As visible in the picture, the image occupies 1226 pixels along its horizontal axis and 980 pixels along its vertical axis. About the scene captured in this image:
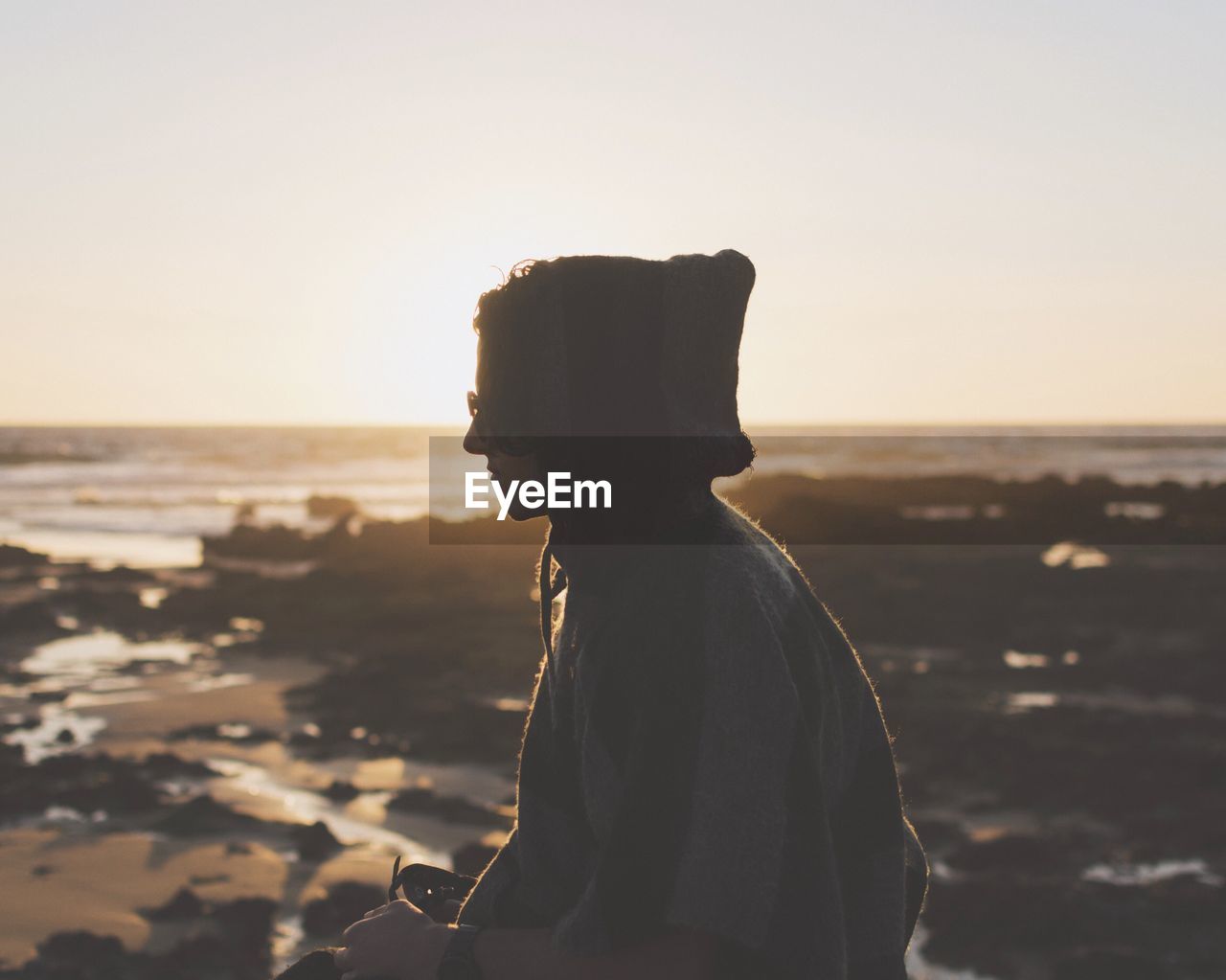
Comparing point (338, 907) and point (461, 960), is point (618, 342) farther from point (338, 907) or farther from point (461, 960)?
point (338, 907)

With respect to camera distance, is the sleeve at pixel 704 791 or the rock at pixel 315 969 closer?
the sleeve at pixel 704 791

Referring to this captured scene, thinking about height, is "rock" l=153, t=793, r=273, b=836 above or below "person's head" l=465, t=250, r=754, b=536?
below

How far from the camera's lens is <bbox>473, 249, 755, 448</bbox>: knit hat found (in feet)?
6.43

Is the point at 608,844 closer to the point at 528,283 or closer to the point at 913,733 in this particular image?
the point at 528,283

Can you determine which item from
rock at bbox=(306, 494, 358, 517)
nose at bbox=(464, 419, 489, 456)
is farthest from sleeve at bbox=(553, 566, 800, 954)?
rock at bbox=(306, 494, 358, 517)

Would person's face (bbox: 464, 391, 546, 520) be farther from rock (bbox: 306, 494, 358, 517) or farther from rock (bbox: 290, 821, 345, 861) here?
rock (bbox: 306, 494, 358, 517)

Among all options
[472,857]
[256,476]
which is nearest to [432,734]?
[472,857]

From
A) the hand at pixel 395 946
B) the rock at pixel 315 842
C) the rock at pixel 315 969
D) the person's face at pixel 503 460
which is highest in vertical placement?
the person's face at pixel 503 460

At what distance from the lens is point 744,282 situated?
2.09 meters

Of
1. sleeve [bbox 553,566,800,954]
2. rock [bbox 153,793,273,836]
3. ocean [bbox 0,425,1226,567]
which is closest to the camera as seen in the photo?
sleeve [bbox 553,566,800,954]

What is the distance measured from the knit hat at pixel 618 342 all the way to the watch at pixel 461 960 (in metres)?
0.89

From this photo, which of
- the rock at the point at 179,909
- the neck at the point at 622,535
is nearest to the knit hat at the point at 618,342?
the neck at the point at 622,535

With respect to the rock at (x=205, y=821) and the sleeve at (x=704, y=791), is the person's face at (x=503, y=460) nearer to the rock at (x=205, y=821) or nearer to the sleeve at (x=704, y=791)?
the sleeve at (x=704, y=791)

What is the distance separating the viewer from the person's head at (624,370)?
1962 millimetres
